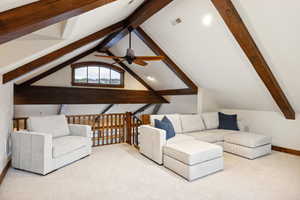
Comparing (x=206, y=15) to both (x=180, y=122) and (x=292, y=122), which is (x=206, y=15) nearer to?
(x=180, y=122)

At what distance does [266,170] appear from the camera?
3244 millimetres

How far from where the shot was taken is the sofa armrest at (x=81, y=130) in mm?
3996

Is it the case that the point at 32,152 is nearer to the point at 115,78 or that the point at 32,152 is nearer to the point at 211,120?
the point at 115,78

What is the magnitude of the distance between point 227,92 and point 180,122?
1682 mm

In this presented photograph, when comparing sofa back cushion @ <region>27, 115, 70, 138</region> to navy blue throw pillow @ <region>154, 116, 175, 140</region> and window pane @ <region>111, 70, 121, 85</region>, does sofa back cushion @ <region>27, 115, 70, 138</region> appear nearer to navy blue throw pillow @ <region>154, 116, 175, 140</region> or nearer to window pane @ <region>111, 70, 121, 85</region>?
navy blue throw pillow @ <region>154, 116, 175, 140</region>

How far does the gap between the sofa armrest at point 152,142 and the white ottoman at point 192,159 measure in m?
0.14

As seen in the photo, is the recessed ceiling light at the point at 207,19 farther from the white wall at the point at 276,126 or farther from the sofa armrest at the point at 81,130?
the sofa armrest at the point at 81,130

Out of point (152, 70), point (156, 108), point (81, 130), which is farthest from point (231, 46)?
point (156, 108)

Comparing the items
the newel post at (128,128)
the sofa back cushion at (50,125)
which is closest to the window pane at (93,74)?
the newel post at (128,128)

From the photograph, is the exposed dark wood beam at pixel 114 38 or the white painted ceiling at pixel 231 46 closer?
the white painted ceiling at pixel 231 46

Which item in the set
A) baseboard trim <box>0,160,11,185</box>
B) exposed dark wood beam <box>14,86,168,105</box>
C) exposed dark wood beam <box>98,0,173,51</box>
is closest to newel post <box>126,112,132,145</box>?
exposed dark wood beam <box>14,86,168,105</box>

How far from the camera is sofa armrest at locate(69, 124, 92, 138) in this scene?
3996 mm

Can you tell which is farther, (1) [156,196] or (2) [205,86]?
(2) [205,86]

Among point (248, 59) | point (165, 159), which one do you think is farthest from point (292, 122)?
point (165, 159)
